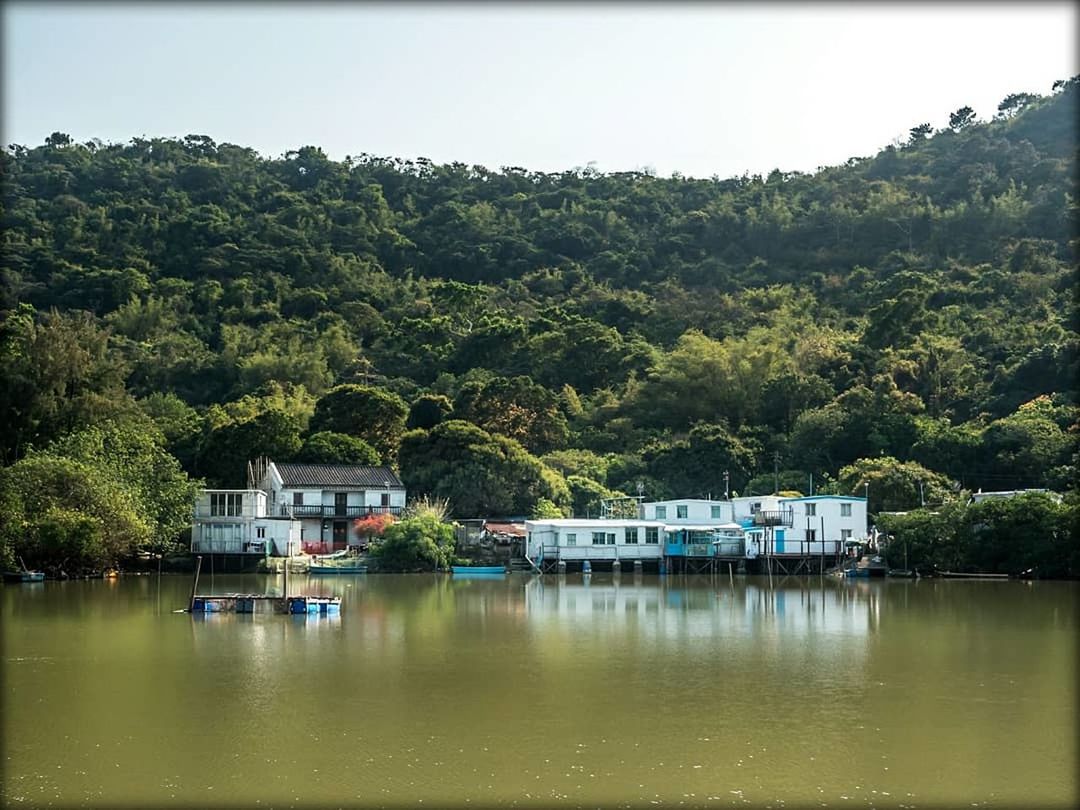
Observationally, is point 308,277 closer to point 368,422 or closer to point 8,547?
point 368,422

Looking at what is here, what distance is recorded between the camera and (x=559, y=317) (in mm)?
73812

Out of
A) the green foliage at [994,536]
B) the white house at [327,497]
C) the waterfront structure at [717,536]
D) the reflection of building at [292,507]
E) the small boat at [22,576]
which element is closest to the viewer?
the small boat at [22,576]

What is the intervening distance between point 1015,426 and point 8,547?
3591 centimetres

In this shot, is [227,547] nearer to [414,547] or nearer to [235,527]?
[235,527]

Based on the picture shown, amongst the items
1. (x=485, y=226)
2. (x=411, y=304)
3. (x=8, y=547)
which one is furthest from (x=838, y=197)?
(x=8, y=547)

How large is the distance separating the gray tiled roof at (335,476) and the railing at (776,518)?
1426 centimetres

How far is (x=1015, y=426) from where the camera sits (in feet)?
154

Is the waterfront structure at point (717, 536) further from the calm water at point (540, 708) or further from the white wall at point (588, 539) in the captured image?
the calm water at point (540, 708)

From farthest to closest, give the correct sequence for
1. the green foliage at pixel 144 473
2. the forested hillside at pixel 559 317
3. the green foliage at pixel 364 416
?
the green foliage at pixel 364 416 → the forested hillside at pixel 559 317 → the green foliage at pixel 144 473

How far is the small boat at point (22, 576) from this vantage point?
37094mm

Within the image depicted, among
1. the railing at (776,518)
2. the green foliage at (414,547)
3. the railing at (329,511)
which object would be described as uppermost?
the railing at (329,511)

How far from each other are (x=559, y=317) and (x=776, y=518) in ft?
102

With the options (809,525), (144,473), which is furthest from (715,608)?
(144,473)

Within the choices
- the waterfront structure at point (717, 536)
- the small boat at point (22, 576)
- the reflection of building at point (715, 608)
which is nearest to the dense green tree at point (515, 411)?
the waterfront structure at point (717, 536)
